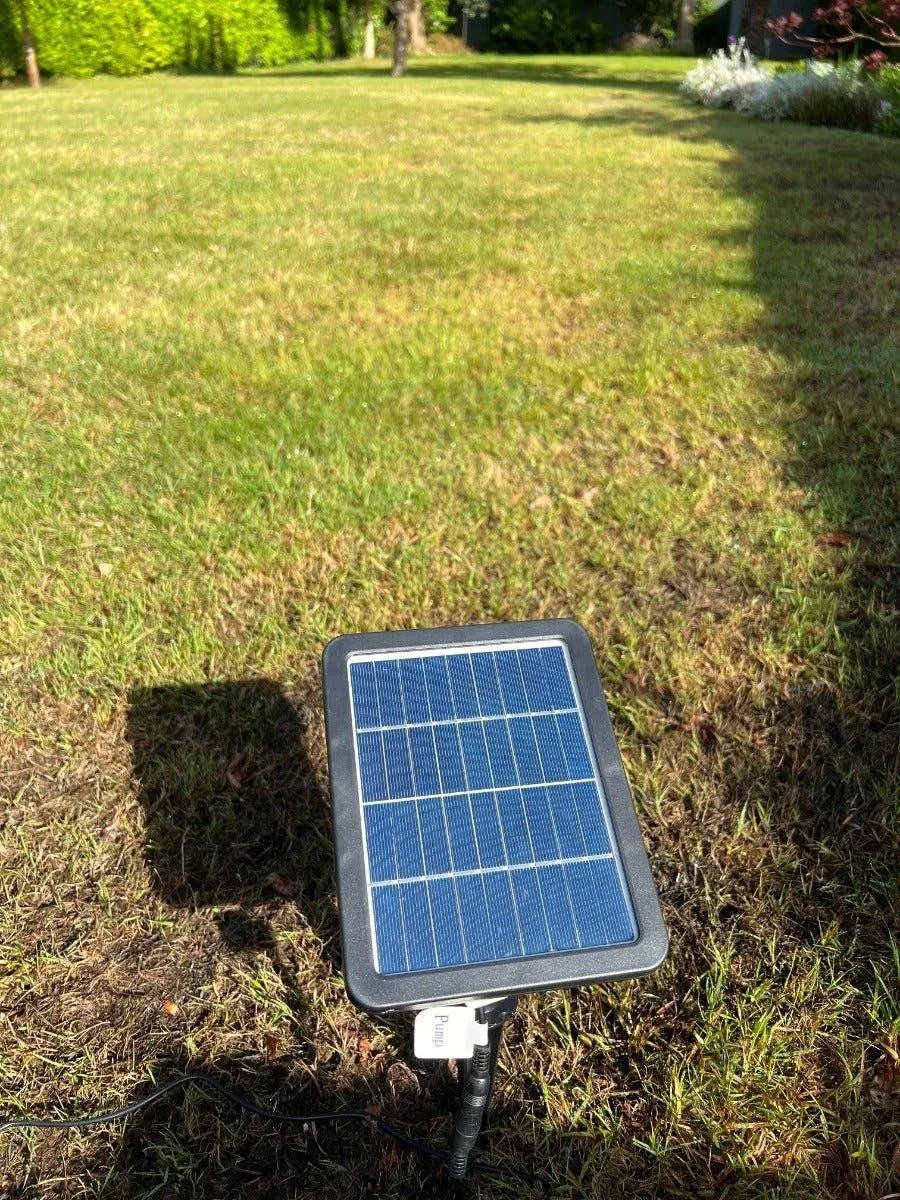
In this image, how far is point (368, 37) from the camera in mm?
31891

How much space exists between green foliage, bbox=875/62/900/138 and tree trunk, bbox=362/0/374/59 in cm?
2509

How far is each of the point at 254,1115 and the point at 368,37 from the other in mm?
37186

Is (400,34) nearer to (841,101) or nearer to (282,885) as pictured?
(841,101)

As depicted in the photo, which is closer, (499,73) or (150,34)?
(499,73)

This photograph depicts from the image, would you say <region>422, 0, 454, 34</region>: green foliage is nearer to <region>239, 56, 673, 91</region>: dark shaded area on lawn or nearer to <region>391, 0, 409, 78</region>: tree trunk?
<region>239, 56, 673, 91</region>: dark shaded area on lawn

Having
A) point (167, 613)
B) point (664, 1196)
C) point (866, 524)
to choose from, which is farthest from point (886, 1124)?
point (167, 613)

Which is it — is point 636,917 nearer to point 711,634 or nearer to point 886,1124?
point 886,1124

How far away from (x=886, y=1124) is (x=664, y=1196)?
0.51 m

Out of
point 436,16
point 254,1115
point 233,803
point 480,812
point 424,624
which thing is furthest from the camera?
point 436,16

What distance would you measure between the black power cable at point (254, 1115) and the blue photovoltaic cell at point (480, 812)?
2.48 feet

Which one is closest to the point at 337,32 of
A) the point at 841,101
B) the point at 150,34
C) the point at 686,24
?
the point at 150,34

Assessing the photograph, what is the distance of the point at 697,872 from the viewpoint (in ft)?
8.04

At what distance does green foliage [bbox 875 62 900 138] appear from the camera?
37.1 feet

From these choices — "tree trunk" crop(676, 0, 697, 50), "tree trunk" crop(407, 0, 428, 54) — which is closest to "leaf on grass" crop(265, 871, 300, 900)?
"tree trunk" crop(407, 0, 428, 54)
